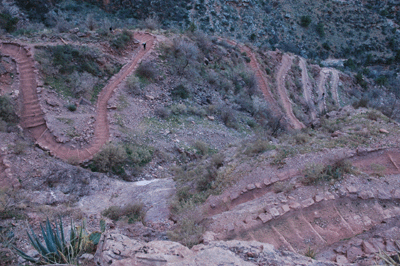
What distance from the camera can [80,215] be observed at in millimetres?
6719

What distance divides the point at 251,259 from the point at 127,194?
5.62 metres

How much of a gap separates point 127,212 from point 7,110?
23.4ft

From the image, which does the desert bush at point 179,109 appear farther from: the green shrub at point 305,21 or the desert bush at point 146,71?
the green shrub at point 305,21

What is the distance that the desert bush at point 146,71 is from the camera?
597 inches

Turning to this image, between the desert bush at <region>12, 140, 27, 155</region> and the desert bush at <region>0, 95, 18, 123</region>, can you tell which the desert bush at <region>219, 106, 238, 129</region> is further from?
the desert bush at <region>0, 95, 18, 123</region>

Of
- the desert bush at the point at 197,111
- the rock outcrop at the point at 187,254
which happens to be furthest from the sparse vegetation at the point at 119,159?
the rock outcrop at the point at 187,254

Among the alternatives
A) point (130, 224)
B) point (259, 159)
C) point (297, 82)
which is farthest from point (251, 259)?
point (297, 82)

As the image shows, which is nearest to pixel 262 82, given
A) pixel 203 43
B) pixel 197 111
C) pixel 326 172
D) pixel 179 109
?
pixel 203 43

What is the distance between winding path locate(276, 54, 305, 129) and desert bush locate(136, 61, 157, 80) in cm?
1025

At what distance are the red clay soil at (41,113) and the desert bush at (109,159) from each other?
45cm

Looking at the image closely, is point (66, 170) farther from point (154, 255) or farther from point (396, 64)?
point (396, 64)

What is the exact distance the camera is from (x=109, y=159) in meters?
10.5

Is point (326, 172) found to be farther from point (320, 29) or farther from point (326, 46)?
point (320, 29)

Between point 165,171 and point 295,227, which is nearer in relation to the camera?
point 295,227
